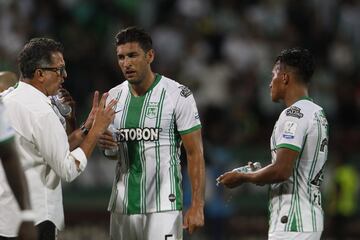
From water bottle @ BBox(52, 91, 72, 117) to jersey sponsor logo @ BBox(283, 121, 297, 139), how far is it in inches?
71.1

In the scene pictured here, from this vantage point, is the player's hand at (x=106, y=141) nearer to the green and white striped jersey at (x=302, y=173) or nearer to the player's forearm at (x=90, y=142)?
the player's forearm at (x=90, y=142)

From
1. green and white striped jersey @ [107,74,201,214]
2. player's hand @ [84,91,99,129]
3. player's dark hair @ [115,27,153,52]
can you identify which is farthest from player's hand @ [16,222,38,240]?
player's dark hair @ [115,27,153,52]

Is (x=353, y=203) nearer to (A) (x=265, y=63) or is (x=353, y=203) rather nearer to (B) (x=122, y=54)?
(A) (x=265, y=63)

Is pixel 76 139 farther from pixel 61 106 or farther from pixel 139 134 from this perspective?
pixel 139 134

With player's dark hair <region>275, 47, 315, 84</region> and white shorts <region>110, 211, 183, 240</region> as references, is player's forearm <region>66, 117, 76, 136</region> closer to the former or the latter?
white shorts <region>110, 211, 183, 240</region>

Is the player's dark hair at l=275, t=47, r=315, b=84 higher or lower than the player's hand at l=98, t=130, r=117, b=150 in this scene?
higher

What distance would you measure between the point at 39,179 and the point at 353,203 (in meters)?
8.49

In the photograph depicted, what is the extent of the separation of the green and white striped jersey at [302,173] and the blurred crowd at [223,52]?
6.54m

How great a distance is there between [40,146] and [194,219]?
139cm

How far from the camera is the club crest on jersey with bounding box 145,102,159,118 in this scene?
7297 mm

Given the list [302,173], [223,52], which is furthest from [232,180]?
[223,52]

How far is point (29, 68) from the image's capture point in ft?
22.0

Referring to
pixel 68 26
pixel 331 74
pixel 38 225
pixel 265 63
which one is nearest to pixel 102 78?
pixel 68 26

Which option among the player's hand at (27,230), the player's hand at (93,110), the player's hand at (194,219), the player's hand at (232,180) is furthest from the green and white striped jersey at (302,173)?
the player's hand at (27,230)
